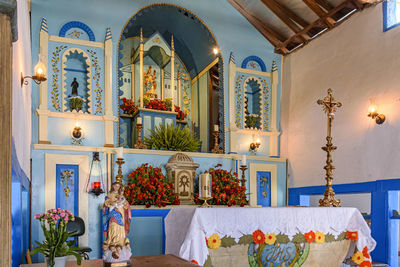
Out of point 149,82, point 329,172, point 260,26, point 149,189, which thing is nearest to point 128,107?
point 149,82

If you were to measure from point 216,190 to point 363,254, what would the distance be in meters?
3.06

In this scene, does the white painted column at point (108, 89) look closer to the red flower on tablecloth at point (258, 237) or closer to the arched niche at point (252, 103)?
the arched niche at point (252, 103)

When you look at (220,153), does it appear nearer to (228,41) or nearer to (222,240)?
(228,41)

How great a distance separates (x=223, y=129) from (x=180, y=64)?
297 cm

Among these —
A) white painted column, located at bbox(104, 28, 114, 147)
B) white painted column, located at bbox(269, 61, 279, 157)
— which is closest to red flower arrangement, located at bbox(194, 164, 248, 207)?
white painted column, located at bbox(269, 61, 279, 157)

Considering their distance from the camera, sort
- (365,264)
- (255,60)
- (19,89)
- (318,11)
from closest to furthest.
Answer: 1. (19,89)
2. (365,264)
3. (318,11)
4. (255,60)

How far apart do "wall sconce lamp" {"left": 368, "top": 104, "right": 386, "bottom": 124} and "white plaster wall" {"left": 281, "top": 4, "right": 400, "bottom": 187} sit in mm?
65

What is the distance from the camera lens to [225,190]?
7.00 meters

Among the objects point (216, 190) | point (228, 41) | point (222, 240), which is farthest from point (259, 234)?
point (228, 41)

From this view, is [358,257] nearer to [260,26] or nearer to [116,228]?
[116,228]

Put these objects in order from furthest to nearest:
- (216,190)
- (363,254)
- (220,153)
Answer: (220,153) < (216,190) < (363,254)

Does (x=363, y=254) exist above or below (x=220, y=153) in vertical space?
below

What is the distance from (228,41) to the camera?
8305 millimetres

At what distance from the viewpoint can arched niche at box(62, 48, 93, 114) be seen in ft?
23.0
